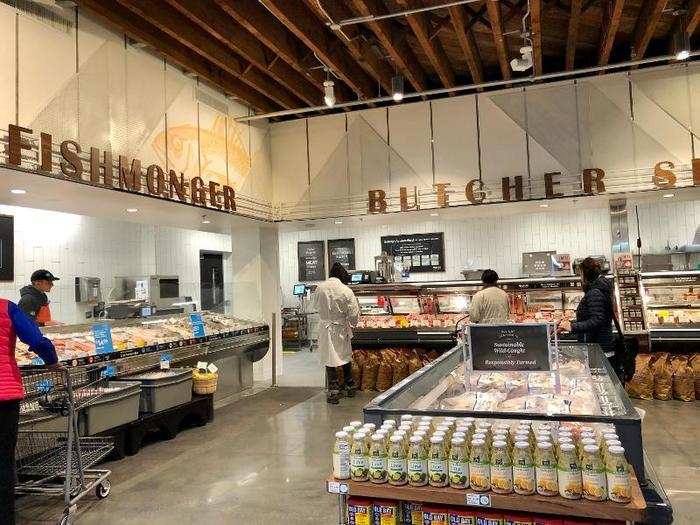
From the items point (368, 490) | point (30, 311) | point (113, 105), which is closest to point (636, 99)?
point (113, 105)

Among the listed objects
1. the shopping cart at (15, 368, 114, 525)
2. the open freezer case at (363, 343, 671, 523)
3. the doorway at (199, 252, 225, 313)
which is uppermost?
the doorway at (199, 252, 225, 313)

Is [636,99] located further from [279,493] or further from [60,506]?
[60,506]

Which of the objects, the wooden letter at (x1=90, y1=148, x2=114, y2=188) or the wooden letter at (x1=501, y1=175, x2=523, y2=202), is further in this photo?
the wooden letter at (x1=501, y1=175, x2=523, y2=202)

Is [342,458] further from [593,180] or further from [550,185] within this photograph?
[593,180]

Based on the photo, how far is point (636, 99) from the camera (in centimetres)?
719

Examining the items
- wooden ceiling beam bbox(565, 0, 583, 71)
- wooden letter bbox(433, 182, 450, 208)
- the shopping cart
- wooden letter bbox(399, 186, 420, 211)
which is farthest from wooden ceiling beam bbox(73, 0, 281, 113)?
wooden ceiling beam bbox(565, 0, 583, 71)

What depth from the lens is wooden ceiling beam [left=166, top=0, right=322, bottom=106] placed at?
5.24 metres

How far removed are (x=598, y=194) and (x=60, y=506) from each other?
675 cm

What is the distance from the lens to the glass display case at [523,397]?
219 cm

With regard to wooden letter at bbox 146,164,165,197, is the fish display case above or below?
below

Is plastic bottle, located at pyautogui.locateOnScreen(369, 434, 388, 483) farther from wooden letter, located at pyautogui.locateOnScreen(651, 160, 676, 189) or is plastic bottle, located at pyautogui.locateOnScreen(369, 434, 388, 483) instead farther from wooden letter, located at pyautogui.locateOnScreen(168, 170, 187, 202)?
wooden letter, located at pyautogui.locateOnScreen(651, 160, 676, 189)

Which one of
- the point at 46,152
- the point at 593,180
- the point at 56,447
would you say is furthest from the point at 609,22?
the point at 56,447

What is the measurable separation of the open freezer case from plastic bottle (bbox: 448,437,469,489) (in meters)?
0.41

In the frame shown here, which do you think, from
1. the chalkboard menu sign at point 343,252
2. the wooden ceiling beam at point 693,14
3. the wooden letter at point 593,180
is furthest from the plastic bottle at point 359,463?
the chalkboard menu sign at point 343,252
